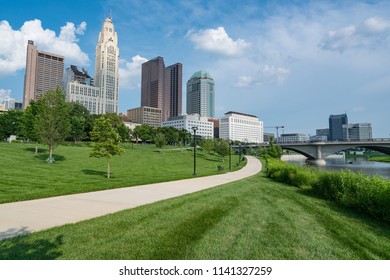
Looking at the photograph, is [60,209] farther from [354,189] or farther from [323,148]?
[323,148]

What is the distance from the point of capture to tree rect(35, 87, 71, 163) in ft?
86.8

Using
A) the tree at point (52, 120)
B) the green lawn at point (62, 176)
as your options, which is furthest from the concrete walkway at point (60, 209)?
the tree at point (52, 120)

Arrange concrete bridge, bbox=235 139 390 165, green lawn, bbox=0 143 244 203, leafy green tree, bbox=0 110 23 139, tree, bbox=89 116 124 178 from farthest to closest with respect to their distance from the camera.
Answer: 1. concrete bridge, bbox=235 139 390 165
2. leafy green tree, bbox=0 110 23 139
3. tree, bbox=89 116 124 178
4. green lawn, bbox=0 143 244 203

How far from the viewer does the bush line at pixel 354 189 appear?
27.7ft

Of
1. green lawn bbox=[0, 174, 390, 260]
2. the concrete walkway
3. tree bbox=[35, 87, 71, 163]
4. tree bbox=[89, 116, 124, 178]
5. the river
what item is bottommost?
the river

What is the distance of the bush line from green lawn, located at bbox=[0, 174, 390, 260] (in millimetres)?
612

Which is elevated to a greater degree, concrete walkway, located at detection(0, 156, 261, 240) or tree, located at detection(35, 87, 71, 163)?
tree, located at detection(35, 87, 71, 163)

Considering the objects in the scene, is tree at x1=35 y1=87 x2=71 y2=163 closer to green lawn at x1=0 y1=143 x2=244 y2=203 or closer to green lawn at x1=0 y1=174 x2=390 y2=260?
green lawn at x1=0 y1=143 x2=244 y2=203

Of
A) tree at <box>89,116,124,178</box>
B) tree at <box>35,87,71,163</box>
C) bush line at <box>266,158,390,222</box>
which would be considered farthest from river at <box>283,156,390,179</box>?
tree at <box>35,87,71,163</box>

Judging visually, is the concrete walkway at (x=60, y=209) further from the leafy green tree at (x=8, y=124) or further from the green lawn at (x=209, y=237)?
the leafy green tree at (x=8, y=124)

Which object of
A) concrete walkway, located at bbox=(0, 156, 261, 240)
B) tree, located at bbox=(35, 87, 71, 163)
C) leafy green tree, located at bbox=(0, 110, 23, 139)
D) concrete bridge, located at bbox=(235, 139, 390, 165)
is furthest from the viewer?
concrete bridge, located at bbox=(235, 139, 390, 165)

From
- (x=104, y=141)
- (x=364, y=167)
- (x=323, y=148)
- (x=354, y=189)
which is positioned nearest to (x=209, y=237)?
(x=354, y=189)

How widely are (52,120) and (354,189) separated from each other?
2728 cm

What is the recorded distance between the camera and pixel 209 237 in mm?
5605
